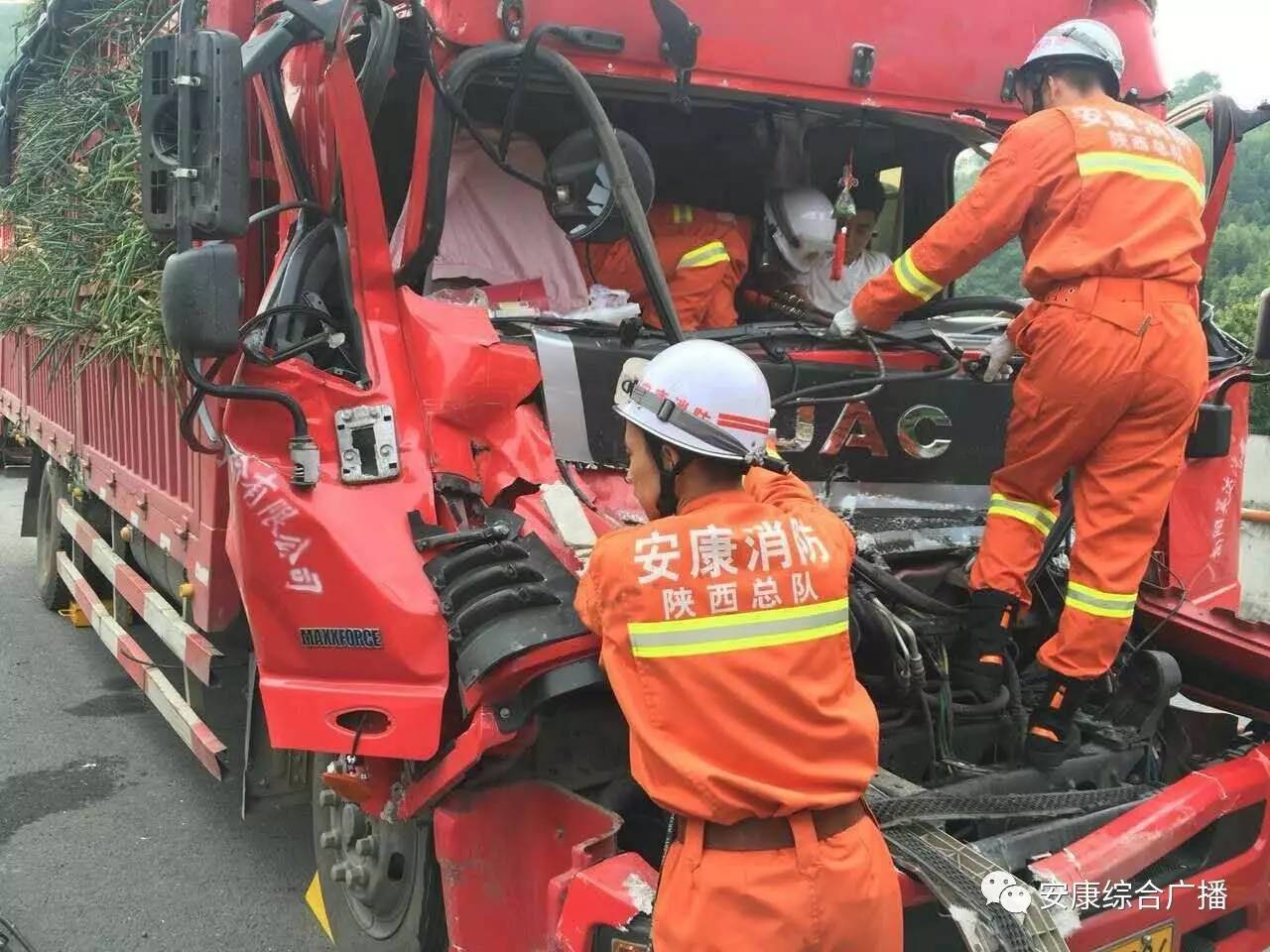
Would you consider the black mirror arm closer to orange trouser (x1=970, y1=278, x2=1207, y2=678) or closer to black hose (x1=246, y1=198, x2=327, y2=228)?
black hose (x1=246, y1=198, x2=327, y2=228)

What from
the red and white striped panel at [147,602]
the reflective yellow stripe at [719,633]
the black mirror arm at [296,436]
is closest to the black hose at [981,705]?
the reflective yellow stripe at [719,633]

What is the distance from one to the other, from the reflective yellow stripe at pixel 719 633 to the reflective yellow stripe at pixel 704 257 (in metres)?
1.77

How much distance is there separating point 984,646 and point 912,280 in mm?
873

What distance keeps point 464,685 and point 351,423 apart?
66cm

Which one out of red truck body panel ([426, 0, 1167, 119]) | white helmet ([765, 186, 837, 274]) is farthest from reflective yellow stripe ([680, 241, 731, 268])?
red truck body panel ([426, 0, 1167, 119])

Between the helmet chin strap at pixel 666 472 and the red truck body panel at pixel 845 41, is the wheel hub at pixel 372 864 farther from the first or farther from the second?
the red truck body panel at pixel 845 41

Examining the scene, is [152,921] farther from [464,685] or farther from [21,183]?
[21,183]

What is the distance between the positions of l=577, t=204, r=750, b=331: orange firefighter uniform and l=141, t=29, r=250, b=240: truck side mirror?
1.16m

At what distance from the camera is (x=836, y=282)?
385 centimetres

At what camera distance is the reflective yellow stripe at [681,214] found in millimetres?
3538

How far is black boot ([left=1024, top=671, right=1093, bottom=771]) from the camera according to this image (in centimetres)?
272

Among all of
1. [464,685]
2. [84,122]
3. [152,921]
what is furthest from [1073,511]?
[84,122]

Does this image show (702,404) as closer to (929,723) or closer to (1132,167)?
(929,723)

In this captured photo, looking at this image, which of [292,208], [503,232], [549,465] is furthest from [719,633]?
[503,232]
